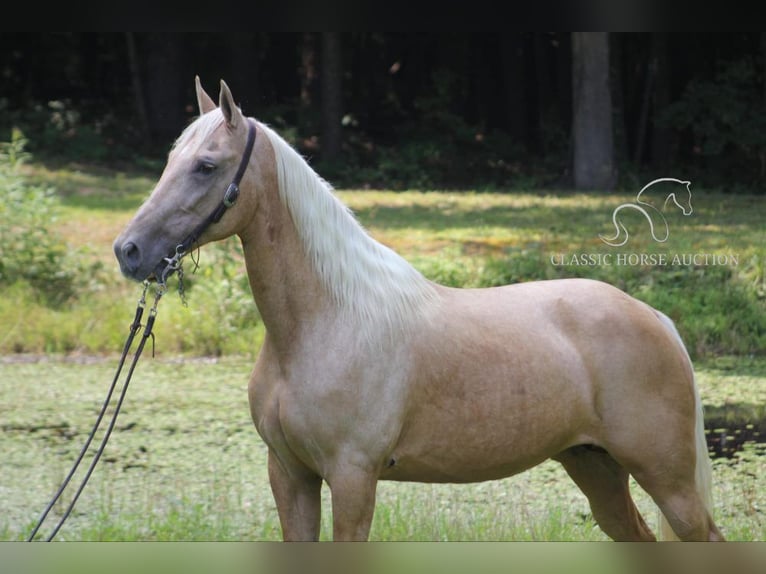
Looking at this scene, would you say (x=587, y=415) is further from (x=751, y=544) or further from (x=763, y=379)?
(x=763, y=379)

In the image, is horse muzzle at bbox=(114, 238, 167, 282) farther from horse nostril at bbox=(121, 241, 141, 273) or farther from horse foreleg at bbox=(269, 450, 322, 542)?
horse foreleg at bbox=(269, 450, 322, 542)

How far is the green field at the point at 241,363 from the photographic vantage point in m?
4.46

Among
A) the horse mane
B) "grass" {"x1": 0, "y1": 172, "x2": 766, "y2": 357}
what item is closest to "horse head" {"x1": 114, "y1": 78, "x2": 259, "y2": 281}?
the horse mane

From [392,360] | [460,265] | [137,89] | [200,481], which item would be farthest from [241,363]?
[392,360]

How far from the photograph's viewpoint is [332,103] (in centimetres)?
682

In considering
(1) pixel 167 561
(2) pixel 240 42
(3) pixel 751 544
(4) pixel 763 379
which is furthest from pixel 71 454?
(4) pixel 763 379

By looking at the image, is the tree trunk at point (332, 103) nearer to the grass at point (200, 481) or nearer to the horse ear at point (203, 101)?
the grass at point (200, 481)

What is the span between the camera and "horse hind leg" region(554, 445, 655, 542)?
348cm

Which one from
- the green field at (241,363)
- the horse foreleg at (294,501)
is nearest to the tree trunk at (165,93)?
the green field at (241,363)

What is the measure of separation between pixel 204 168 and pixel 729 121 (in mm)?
4206

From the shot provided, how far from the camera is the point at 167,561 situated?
3773mm

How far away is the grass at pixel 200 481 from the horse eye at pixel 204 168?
1.88 m

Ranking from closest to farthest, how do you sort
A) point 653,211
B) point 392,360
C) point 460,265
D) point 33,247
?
point 392,360 → point 653,211 → point 460,265 → point 33,247

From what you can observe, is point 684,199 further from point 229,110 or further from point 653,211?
point 229,110
